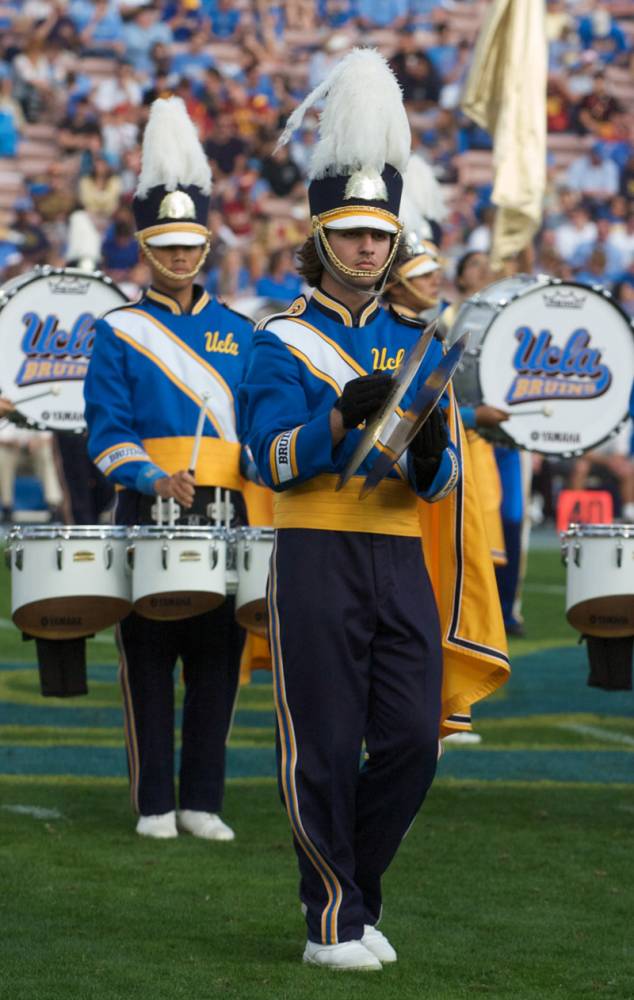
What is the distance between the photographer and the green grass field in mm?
4543

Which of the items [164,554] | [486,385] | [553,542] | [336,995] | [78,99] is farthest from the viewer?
[78,99]

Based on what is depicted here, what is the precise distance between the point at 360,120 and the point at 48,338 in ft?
14.0

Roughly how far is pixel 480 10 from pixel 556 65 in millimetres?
1261

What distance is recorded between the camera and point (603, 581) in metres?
6.14

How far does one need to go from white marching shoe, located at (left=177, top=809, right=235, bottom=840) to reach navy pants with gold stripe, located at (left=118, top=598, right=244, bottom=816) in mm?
25

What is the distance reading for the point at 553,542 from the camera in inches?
738

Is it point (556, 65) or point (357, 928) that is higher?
point (556, 65)

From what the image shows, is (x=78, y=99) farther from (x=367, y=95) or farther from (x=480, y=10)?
(x=367, y=95)

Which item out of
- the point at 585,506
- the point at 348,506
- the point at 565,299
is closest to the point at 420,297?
the point at 565,299

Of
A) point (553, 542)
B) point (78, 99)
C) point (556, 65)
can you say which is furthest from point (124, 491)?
point (556, 65)

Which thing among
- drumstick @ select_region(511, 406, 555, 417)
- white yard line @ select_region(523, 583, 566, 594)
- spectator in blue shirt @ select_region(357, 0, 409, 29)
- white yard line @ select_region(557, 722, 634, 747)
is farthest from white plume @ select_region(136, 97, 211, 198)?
spectator in blue shirt @ select_region(357, 0, 409, 29)

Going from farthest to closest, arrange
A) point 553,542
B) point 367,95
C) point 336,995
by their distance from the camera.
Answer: point 553,542 < point 367,95 < point 336,995

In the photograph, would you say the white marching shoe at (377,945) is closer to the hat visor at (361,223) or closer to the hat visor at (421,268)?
the hat visor at (361,223)

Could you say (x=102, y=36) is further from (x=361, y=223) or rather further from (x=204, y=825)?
(x=361, y=223)
